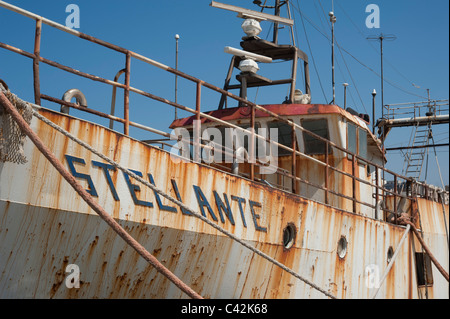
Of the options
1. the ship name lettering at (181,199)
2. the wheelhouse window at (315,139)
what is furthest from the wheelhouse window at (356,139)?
the ship name lettering at (181,199)

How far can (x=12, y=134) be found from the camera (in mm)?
5273

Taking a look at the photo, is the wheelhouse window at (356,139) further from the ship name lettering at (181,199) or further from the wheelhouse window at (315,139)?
the ship name lettering at (181,199)

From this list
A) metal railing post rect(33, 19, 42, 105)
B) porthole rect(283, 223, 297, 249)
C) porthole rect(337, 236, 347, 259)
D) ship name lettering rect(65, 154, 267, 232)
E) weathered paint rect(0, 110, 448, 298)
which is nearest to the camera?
weathered paint rect(0, 110, 448, 298)

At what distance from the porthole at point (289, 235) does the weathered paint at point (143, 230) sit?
0.24ft

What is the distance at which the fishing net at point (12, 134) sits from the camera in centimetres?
523

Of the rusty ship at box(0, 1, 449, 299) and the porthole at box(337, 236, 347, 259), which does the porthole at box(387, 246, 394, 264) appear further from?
the porthole at box(337, 236, 347, 259)

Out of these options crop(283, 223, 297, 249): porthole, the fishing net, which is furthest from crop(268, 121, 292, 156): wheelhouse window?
the fishing net

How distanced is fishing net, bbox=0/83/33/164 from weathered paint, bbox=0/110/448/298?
12 cm

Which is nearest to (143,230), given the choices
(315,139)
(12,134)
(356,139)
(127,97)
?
(127,97)

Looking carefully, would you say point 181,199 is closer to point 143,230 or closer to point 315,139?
point 143,230

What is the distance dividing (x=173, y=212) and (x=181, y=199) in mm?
245

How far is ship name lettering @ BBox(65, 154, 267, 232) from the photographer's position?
5.83 meters
